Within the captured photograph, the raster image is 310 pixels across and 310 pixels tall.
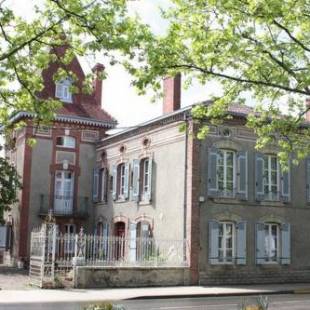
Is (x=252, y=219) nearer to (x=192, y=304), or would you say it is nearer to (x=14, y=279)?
(x=192, y=304)

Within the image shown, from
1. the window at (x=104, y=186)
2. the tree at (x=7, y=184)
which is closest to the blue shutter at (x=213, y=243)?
the window at (x=104, y=186)

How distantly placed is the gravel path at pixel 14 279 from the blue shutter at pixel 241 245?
878 cm

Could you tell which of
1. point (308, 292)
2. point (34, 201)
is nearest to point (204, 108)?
point (308, 292)

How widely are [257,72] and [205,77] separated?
1.23m

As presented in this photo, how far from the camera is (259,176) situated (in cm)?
2570

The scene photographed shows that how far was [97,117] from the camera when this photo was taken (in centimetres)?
3412

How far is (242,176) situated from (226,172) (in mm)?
775

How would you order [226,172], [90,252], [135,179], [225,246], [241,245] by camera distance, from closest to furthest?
1. [90,252]
2. [225,246]
3. [241,245]
4. [226,172]
5. [135,179]

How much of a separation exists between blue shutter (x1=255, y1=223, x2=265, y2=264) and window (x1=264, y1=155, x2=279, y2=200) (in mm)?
1423

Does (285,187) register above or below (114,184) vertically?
below

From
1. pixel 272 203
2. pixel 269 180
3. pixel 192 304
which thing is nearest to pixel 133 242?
pixel 272 203

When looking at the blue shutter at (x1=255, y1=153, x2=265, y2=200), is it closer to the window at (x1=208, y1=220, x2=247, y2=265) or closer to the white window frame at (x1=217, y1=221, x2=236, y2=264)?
the window at (x1=208, y1=220, x2=247, y2=265)

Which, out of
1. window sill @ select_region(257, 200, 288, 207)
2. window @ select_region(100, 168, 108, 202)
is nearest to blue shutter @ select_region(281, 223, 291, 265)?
window sill @ select_region(257, 200, 288, 207)

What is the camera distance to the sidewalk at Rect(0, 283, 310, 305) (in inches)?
696
